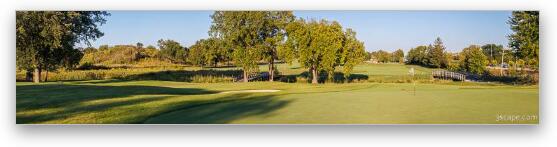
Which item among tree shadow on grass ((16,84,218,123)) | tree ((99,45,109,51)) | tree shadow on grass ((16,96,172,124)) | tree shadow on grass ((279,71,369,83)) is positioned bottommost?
tree shadow on grass ((16,96,172,124))

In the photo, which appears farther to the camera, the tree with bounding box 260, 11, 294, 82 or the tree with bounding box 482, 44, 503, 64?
the tree with bounding box 260, 11, 294, 82

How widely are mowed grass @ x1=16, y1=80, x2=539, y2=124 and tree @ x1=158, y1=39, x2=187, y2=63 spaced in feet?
2.16

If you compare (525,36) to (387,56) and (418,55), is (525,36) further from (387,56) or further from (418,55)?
(387,56)

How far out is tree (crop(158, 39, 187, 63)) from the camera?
31.2ft

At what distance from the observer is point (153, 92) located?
10148mm

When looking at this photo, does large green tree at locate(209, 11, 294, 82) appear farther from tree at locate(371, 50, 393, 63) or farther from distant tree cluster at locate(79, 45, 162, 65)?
tree at locate(371, 50, 393, 63)

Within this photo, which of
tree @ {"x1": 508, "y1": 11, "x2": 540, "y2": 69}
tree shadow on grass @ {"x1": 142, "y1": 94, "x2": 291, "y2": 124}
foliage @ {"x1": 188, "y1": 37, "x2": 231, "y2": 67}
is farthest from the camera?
foliage @ {"x1": 188, "y1": 37, "x2": 231, "y2": 67}

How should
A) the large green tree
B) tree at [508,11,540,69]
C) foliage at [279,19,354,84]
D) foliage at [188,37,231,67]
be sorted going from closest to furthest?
tree at [508,11,540,69] → foliage at [188,37,231,67] → the large green tree → foliage at [279,19,354,84]

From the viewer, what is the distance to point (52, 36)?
31.0 ft

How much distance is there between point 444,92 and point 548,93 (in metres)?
1.86

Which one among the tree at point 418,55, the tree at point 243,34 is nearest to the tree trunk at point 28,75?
the tree at point 243,34

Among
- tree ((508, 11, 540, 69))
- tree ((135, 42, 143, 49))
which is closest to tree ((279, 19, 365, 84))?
tree ((508, 11, 540, 69))

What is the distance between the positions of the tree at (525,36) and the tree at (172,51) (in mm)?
6242

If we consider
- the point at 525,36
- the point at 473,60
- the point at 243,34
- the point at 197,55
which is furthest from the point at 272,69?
the point at 525,36
